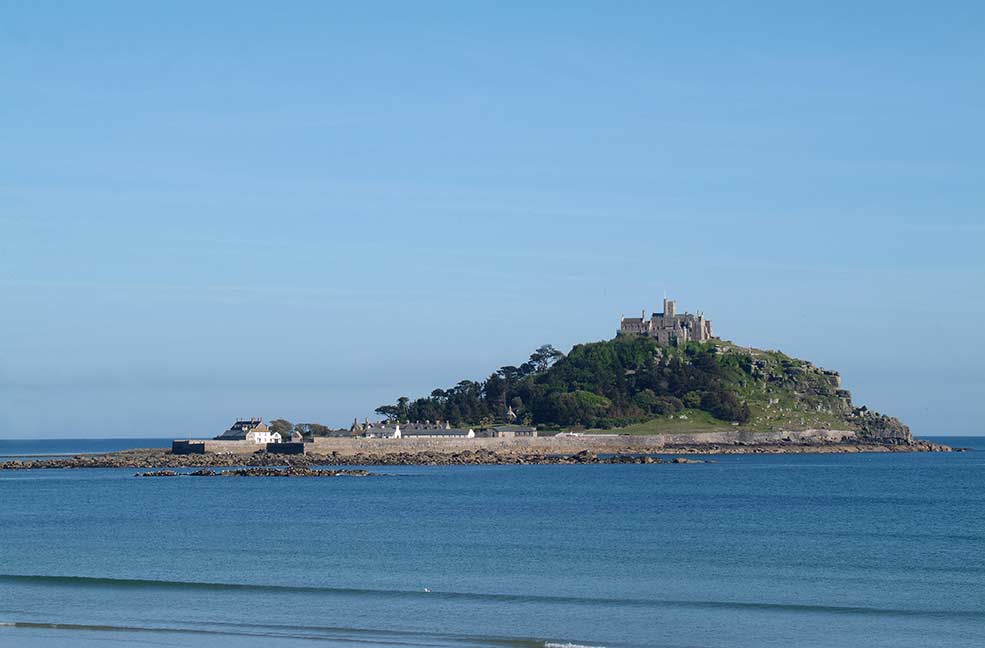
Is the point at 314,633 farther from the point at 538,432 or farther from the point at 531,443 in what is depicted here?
the point at 538,432

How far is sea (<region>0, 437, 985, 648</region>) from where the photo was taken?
98.1 ft

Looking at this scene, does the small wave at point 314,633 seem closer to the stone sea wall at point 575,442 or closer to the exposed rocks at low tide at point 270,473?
the exposed rocks at low tide at point 270,473

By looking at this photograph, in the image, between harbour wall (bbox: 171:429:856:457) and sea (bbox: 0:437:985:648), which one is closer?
sea (bbox: 0:437:985:648)

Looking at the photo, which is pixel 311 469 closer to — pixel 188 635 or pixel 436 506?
pixel 436 506

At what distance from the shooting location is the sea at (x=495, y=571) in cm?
2991

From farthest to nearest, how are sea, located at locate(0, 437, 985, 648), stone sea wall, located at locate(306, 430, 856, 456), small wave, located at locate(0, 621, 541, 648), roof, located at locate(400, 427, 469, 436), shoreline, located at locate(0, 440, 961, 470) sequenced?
1. roof, located at locate(400, 427, 469, 436)
2. stone sea wall, located at locate(306, 430, 856, 456)
3. shoreline, located at locate(0, 440, 961, 470)
4. sea, located at locate(0, 437, 985, 648)
5. small wave, located at locate(0, 621, 541, 648)

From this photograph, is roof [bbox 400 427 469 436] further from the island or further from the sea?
the sea

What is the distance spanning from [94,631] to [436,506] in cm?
4066

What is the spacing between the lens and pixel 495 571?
132 feet

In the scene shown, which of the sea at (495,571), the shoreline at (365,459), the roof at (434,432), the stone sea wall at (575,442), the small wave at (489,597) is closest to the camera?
the sea at (495,571)

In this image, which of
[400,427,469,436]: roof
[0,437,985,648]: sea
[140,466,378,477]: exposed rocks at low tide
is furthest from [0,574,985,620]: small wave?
[400,427,469,436]: roof

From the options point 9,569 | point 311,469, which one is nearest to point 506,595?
point 9,569

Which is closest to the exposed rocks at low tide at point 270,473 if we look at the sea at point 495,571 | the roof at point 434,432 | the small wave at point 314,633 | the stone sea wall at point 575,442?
the stone sea wall at point 575,442

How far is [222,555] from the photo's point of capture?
149 feet
